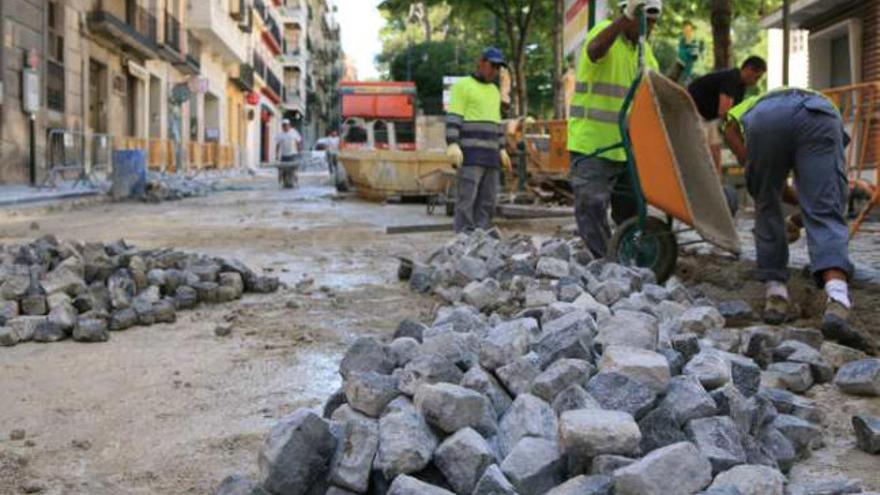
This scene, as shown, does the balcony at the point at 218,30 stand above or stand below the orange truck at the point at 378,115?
above

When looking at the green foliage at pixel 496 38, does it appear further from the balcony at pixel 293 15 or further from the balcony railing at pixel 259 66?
the balcony railing at pixel 259 66

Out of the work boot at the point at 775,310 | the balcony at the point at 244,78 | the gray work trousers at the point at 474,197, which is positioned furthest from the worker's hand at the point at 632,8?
the balcony at the point at 244,78

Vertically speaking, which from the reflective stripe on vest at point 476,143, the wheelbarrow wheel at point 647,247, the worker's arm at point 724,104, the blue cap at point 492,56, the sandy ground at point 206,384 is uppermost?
the blue cap at point 492,56

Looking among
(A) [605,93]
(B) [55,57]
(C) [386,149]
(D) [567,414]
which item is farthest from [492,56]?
(B) [55,57]

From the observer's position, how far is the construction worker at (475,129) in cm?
837

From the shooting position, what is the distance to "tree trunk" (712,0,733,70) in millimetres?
12359

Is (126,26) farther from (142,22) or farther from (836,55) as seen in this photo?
(836,55)

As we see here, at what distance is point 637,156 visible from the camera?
5.51m

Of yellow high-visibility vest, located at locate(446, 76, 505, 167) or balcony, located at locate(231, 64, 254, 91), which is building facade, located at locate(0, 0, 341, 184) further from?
yellow high-visibility vest, located at locate(446, 76, 505, 167)

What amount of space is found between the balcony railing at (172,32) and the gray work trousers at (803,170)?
3025 cm

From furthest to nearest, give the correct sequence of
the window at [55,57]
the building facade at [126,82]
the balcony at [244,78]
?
the balcony at [244,78], the window at [55,57], the building facade at [126,82]

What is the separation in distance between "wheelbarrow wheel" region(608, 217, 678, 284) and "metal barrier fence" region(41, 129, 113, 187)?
52.3ft

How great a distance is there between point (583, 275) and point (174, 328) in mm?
2076

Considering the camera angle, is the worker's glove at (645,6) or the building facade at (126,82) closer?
the worker's glove at (645,6)
